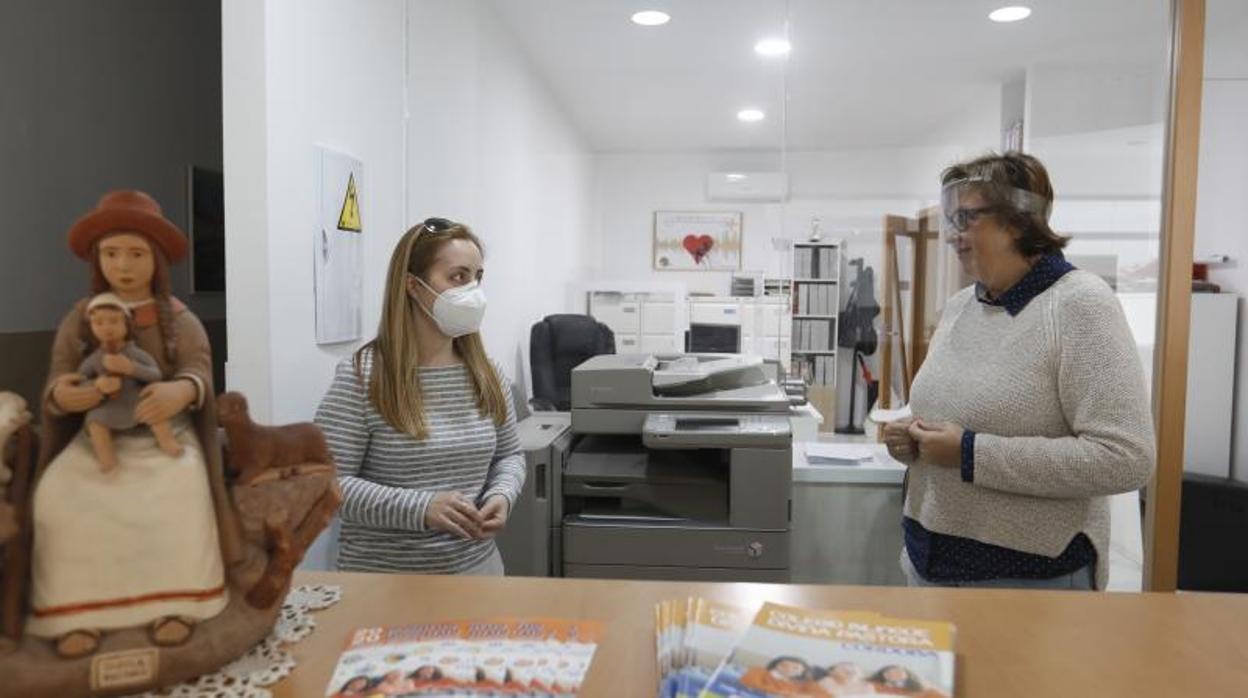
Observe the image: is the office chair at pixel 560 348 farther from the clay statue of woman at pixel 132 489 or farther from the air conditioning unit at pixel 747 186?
the clay statue of woman at pixel 132 489

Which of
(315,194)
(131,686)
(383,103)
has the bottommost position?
(131,686)

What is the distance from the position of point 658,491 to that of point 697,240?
1.63 meters

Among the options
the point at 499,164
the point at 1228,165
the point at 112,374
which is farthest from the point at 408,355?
the point at 1228,165

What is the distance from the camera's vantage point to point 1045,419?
1.42 m

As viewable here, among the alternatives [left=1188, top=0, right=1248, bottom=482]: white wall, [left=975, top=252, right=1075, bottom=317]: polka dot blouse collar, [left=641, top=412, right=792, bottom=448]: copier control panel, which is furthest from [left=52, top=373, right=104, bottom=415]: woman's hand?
[left=1188, top=0, right=1248, bottom=482]: white wall

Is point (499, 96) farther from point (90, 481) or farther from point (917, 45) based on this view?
point (90, 481)

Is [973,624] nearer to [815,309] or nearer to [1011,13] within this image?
[815,309]

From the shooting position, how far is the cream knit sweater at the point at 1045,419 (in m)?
1.35

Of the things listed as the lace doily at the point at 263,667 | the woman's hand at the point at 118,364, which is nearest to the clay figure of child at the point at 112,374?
the woman's hand at the point at 118,364

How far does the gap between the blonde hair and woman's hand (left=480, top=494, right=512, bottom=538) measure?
6.5 inches

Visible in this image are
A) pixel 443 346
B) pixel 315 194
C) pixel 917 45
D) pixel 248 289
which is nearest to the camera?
pixel 443 346

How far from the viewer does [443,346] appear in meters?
1.56

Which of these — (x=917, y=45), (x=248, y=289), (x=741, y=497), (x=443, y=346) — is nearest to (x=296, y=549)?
(x=443, y=346)

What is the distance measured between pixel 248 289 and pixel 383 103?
932 mm
